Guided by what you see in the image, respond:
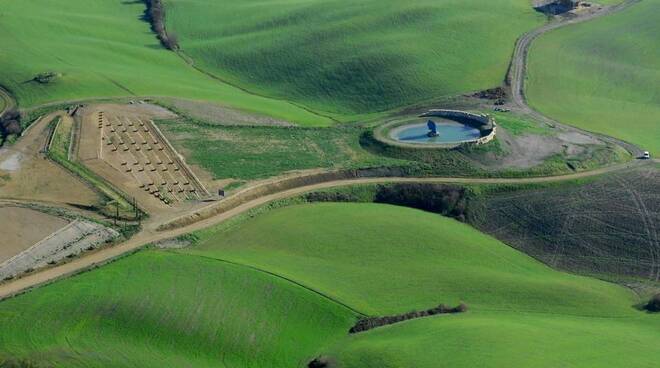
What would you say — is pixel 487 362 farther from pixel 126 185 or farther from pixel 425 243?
pixel 126 185

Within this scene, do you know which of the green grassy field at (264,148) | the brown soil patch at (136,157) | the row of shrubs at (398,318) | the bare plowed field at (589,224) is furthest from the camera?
the green grassy field at (264,148)

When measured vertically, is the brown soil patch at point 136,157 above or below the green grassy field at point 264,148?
above

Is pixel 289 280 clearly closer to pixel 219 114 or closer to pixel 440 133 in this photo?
pixel 440 133

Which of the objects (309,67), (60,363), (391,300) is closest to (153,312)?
(60,363)

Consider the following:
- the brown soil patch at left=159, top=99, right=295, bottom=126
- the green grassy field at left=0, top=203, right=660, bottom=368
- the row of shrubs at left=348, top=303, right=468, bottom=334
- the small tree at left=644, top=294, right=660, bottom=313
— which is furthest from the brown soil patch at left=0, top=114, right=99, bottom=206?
the small tree at left=644, top=294, right=660, bottom=313

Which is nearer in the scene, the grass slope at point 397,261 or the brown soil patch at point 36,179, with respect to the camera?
the grass slope at point 397,261

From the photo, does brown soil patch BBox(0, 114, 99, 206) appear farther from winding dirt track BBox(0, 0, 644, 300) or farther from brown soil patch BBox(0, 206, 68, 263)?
winding dirt track BBox(0, 0, 644, 300)

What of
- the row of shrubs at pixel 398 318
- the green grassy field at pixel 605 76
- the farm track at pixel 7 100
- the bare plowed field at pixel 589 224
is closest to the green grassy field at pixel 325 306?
the row of shrubs at pixel 398 318

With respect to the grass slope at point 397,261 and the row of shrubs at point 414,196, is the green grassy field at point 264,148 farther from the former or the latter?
the grass slope at point 397,261
